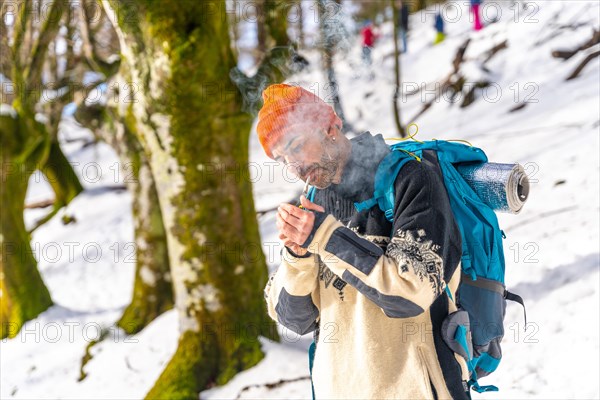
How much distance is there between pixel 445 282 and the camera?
1.61 metres

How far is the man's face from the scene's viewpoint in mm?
1740

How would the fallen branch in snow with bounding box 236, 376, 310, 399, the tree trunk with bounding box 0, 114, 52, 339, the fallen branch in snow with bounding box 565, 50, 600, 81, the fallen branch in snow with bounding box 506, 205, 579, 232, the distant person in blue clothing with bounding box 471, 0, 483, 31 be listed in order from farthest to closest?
the distant person in blue clothing with bounding box 471, 0, 483, 31 → the fallen branch in snow with bounding box 565, 50, 600, 81 → the tree trunk with bounding box 0, 114, 52, 339 → the fallen branch in snow with bounding box 506, 205, 579, 232 → the fallen branch in snow with bounding box 236, 376, 310, 399

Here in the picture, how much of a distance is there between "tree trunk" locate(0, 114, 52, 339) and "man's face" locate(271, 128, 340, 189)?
5.77 m

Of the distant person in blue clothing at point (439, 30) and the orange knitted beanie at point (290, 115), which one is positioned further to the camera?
the distant person in blue clothing at point (439, 30)

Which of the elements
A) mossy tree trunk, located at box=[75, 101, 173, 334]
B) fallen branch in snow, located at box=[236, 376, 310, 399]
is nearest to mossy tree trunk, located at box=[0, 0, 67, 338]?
mossy tree trunk, located at box=[75, 101, 173, 334]

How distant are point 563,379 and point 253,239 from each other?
7.38ft

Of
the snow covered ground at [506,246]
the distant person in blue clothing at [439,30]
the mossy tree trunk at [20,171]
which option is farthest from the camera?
the distant person in blue clothing at [439,30]

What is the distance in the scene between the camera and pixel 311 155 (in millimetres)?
1746

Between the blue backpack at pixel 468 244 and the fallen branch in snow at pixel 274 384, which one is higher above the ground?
the blue backpack at pixel 468 244

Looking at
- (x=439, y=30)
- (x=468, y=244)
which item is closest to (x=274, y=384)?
(x=468, y=244)

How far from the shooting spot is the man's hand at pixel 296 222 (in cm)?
155

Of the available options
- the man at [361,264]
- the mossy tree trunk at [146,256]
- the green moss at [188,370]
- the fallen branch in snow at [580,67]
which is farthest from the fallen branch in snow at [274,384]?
the fallen branch in snow at [580,67]

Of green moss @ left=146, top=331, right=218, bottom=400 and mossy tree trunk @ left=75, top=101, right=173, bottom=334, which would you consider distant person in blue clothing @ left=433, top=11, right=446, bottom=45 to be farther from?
green moss @ left=146, top=331, right=218, bottom=400

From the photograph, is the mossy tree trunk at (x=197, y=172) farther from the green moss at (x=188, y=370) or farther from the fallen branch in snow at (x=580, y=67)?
the fallen branch in snow at (x=580, y=67)
